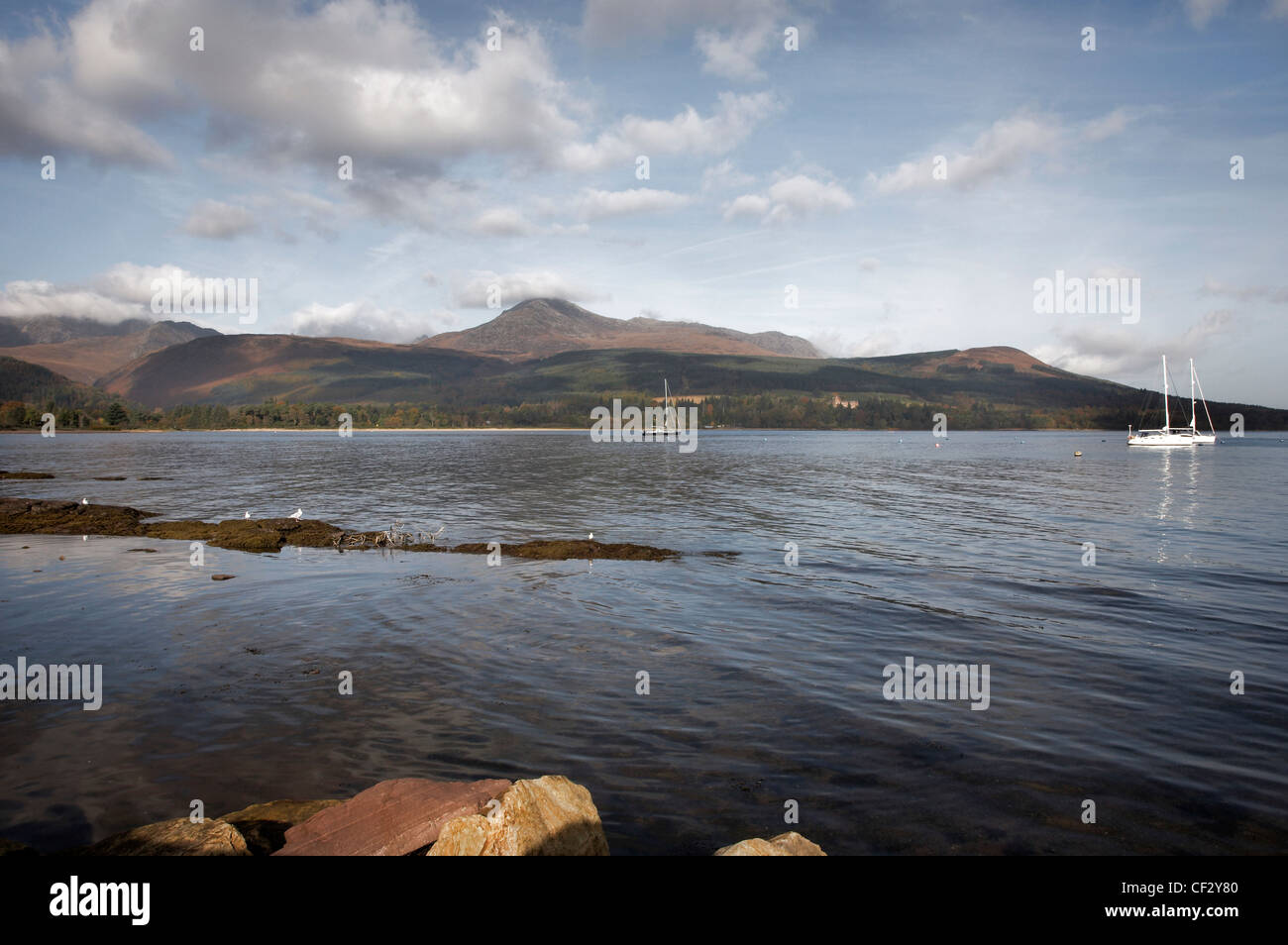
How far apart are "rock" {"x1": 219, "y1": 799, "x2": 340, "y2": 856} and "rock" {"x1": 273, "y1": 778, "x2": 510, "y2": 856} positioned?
28cm

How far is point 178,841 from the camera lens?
707 centimetres

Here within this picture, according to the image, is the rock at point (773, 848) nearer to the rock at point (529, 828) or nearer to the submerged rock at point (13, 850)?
the rock at point (529, 828)

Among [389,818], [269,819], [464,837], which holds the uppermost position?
[464,837]

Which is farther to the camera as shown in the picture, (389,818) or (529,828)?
(389,818)

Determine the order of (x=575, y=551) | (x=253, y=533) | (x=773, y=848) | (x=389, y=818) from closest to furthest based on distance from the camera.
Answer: (x=773, y=848)
(x=389, y=818)
(x=575, y=551)
(x=253, y=533)

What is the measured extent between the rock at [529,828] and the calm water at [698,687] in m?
1.64

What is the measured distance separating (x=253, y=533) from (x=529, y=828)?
28.6 metres

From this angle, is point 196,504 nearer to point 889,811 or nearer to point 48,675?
point 48,675

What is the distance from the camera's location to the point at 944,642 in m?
17.2

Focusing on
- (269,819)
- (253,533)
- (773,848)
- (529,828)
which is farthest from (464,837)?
(253,533)

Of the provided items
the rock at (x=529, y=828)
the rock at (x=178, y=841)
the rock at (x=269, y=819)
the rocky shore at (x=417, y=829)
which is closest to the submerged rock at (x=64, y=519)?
the rock at (x=269, y=819)

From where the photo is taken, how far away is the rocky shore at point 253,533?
1124 inches

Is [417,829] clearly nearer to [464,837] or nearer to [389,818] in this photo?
[389,818]
